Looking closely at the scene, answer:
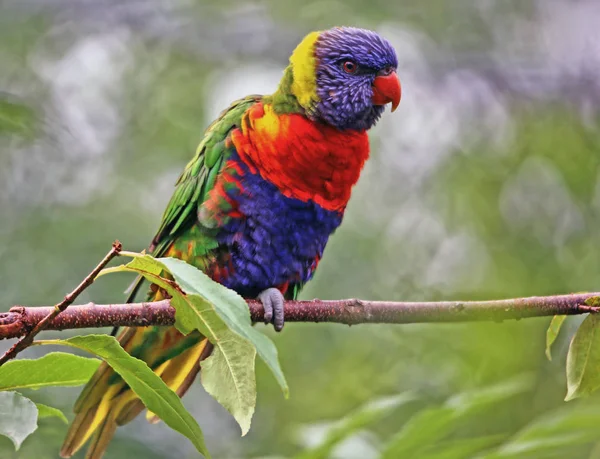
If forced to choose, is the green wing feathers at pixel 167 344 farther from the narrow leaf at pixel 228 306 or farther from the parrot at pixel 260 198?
the narrow leaf at pixel 228 306

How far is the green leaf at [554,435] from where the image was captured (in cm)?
138

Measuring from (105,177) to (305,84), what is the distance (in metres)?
1.96

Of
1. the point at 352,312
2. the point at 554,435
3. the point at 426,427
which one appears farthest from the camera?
the point at 352,312

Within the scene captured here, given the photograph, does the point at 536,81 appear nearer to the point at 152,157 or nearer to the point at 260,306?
the point at 152,157

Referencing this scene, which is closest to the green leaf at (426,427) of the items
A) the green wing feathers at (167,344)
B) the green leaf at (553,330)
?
the green leaf at (553,330)

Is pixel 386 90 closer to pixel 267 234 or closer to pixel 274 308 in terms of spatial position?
pixel 267 234

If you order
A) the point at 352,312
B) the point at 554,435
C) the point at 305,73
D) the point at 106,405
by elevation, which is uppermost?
the point at 305,73

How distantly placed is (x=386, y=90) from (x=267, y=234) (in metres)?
0.67

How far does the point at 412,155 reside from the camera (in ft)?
14.7

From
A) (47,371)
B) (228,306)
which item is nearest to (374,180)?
(47,371)

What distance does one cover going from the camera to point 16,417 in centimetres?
112

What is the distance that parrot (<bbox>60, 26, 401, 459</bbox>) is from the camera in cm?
235

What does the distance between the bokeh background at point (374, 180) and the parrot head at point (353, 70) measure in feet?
3.24

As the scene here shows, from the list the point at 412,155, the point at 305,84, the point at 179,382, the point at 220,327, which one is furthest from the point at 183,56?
the point at 220,327
